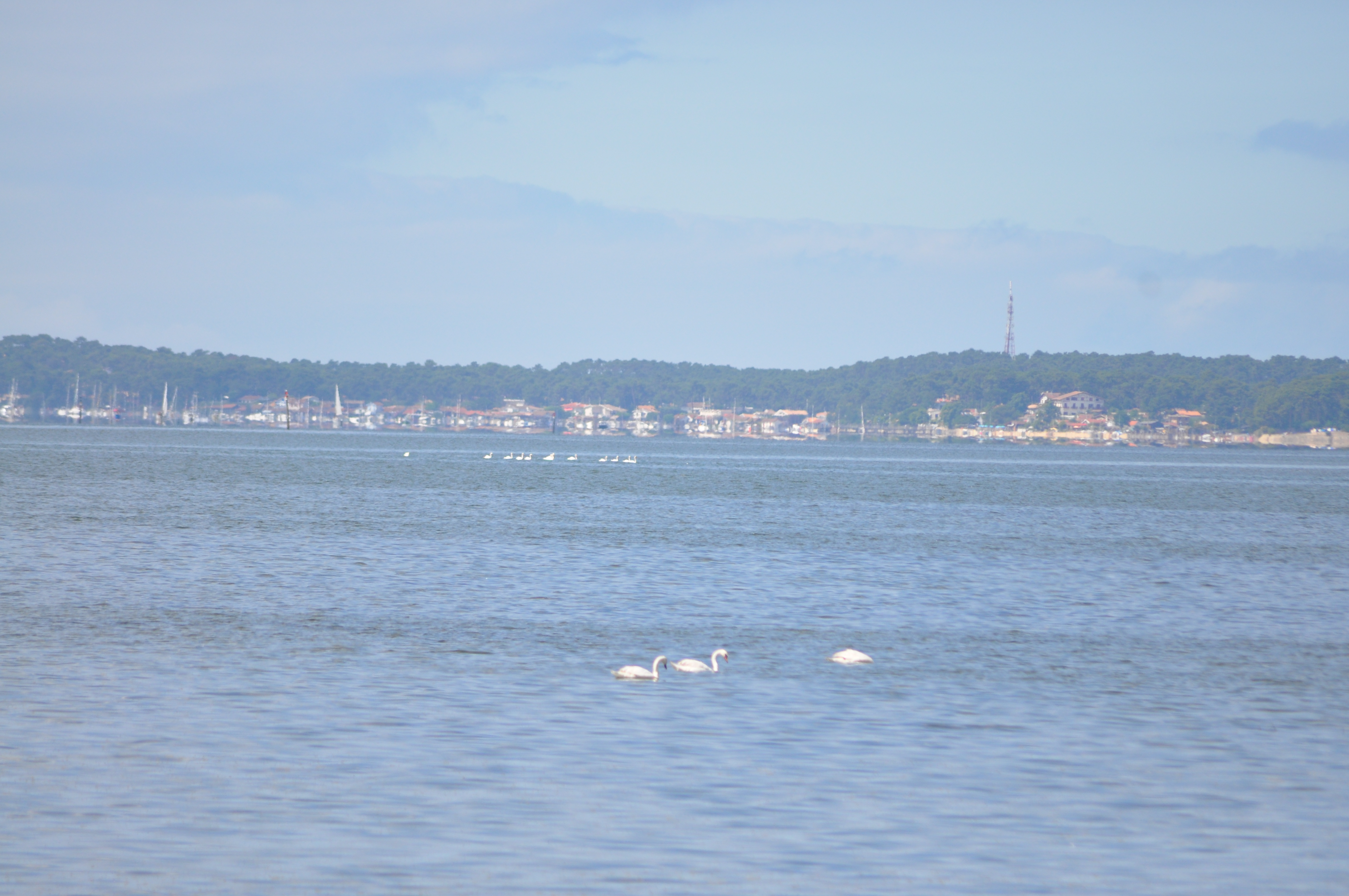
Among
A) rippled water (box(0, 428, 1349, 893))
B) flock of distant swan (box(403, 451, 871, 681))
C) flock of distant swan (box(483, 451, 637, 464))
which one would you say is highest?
flock of distant swan (box(403, 451, 871, 681))

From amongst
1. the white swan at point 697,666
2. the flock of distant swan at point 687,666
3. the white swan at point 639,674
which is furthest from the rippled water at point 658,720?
the white swan at point 697,666

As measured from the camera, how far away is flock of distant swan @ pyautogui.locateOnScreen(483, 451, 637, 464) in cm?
14825

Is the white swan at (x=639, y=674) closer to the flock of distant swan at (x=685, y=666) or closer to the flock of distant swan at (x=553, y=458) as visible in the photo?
the flock of distant swan at (x=685, y=666)

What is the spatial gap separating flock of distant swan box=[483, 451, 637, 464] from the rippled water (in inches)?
4076

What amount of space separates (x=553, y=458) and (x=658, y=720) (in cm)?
13918

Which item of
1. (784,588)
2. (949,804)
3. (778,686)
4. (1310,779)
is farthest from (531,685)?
(784,588)

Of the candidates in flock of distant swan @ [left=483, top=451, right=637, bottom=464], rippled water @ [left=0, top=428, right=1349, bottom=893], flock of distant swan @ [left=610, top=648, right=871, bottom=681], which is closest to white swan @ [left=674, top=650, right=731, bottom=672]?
flock of distant swan @ [left=610, top=648, right=871, bottom=681]

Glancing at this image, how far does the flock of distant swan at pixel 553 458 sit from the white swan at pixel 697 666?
12171 centimetres

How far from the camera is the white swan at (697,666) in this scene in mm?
20750

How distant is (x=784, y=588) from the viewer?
109 ft

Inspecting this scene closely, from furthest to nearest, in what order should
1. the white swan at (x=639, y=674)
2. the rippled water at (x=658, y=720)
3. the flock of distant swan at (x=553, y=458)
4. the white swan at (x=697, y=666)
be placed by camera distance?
the flock of distant swan at (x=553, y=458)
the white swan at (x=697, y=666)
the white swan at (x=639, y=674)
the rippled water at (x=658, y=720)

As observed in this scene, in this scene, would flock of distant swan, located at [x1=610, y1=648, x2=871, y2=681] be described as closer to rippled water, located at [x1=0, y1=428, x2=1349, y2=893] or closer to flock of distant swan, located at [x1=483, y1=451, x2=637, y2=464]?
rippled water, located at [x1=0, y1=428, x2=1349, y2=893]

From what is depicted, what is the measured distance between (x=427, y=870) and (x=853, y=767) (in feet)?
17.9

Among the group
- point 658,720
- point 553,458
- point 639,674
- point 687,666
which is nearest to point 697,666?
point 687,666
